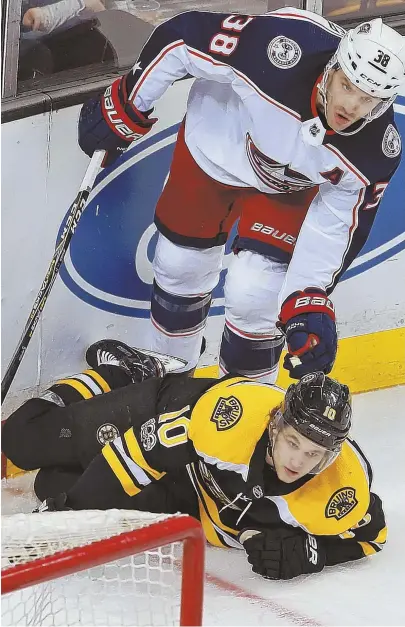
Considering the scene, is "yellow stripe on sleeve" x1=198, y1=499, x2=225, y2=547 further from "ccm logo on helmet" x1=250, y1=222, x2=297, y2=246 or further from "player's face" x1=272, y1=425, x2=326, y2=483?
"ccm logo on helmet" x1=250, y1=222, x2=297, y2=246

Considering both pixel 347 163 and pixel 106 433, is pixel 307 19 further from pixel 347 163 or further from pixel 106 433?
pixel 106 433

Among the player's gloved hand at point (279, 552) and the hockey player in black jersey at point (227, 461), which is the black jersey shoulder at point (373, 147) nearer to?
the hockey player in black jersey at point (227, 461)

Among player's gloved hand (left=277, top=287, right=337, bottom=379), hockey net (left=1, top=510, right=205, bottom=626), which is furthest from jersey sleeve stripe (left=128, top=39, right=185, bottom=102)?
hockey net (left=1, top=510, right=205, bottom=626)

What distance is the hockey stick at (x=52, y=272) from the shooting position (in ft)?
8.70

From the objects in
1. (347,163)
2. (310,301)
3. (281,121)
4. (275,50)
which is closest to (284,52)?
(275,50)

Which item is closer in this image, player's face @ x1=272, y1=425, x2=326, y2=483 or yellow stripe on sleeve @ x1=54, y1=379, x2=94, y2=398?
player's face @ x1=272, y1=425, x2=326, y2=483

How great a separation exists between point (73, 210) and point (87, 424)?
1.56 ft

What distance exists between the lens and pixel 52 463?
2625 mm

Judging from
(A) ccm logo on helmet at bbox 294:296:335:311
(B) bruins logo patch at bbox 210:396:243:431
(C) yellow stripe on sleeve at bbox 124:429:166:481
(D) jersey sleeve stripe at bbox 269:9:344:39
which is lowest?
(C) yellow stripe on sleeve at bbox 124:429:166:481

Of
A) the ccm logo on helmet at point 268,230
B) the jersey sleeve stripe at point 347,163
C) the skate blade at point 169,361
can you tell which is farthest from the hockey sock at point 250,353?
the jersey sleeve stripe at point 347,163

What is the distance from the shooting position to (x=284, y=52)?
2.53 meters

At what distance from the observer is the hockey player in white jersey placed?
8.29ft

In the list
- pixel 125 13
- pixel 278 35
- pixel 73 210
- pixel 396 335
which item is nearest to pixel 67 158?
pixel 73 210

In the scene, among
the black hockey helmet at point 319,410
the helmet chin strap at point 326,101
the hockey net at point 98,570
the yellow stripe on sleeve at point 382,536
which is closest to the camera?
the hockey net at point 98,570
